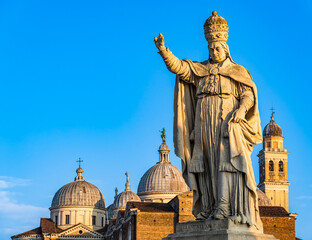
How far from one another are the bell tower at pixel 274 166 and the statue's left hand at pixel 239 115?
4860 inches

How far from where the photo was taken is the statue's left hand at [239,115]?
10129 mm

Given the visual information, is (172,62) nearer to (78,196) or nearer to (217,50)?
(217,50)

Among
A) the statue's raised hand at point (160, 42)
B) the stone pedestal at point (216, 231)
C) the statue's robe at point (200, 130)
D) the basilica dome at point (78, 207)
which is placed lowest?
the stone pedestal at point (216, 231)

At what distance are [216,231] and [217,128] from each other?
1514 millimetres

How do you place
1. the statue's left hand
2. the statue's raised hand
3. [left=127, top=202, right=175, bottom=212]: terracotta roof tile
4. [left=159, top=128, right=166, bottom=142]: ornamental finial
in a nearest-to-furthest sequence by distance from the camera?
the statue's left hand
the statue's raised hand
[left=127, top=202, right=175, bottom=212]: terracotta roof tile
[left=159, top=128, right=166, bottom=142]: ornamental finial

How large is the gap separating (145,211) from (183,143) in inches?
2957

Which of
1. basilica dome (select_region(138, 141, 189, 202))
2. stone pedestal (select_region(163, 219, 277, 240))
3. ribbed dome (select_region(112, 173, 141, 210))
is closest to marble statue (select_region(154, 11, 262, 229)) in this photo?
stone pedestal (select_region(163, 219, 277, 240))

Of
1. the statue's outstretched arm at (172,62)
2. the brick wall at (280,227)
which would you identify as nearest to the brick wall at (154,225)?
the brick wall at (280,227)

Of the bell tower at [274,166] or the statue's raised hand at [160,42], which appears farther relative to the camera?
the bell tower at [274,166]

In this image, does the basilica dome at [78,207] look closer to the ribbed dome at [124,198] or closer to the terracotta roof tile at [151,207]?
the ribbed dome at [124,198]

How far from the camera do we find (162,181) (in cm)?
11388

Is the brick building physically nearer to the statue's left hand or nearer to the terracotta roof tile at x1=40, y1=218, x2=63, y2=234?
the terracotta roof tile at x1=40, y1=218, x2=63, y2=234

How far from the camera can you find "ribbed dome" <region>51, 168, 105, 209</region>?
372 feet

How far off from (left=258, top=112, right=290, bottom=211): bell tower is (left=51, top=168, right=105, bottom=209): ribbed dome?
33860mm
